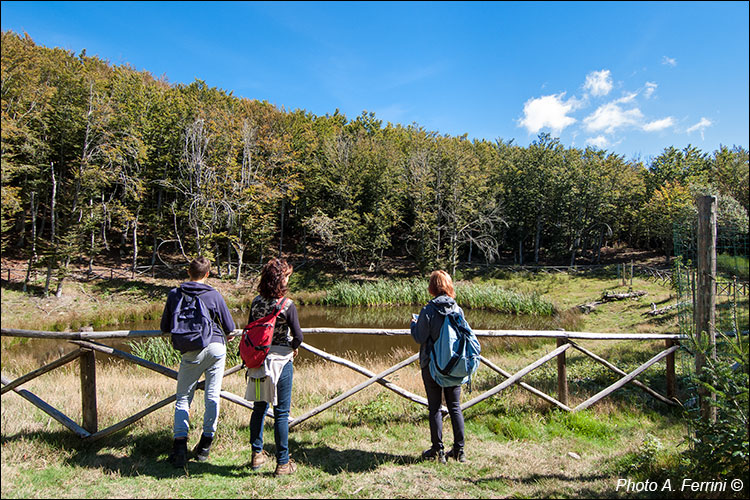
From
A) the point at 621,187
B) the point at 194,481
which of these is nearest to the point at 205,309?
the point at 194,481

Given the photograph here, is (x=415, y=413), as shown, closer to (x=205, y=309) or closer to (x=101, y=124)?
(x=205, y=309)

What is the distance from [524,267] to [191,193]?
25037 mm

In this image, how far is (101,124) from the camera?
1925cm

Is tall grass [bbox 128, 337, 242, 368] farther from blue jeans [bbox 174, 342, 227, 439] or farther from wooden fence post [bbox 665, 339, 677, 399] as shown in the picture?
wooden fence post [bbox 665, 339, 677, 399]

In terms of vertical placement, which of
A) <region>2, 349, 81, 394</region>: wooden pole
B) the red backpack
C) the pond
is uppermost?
the red backpack

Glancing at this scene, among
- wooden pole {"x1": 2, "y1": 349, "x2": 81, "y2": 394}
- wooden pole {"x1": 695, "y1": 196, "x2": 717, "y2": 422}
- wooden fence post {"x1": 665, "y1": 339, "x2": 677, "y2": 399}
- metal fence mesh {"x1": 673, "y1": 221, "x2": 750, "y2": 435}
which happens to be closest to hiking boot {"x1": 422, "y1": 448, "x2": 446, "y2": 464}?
metal fence mesh {"x1": 673, "y1": 221, "x2": 750, "y2": 435}

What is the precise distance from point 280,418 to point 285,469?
0.45m

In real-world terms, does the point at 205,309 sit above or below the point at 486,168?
below

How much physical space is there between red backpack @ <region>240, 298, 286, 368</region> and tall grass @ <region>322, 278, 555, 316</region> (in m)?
17.3

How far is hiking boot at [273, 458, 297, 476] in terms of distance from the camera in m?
3.48

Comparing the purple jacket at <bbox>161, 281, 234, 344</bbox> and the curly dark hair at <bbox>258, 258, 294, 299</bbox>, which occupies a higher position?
the curly dark hair at <bbox>258, 258, 294, 299</bbox>

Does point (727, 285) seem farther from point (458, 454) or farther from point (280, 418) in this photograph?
point (280, 418)

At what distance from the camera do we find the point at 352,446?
13.7 ft

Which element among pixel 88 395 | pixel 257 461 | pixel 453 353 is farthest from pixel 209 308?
pixel 453 353
